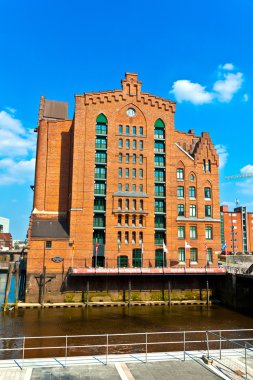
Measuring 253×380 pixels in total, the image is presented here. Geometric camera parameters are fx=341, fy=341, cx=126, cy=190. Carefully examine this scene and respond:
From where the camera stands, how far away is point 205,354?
1803 centimetres

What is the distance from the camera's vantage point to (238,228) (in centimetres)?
12838

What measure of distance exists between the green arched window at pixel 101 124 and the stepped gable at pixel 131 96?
2.61 metres

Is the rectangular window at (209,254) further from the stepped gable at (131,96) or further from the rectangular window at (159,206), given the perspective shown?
the stepped gable at (131,96)

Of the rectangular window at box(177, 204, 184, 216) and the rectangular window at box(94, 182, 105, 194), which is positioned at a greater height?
the rectangular window at box(94, 182, 105, 194)

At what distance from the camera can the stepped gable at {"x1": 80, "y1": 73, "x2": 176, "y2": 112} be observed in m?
54.7

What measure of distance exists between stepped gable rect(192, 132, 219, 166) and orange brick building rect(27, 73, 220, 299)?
18 cm

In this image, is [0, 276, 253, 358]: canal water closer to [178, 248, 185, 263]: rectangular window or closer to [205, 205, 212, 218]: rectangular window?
[178, 248, 185, 263]: rectangular window

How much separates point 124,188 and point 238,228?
286 feet

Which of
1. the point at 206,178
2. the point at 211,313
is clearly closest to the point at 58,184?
the point at 206,178

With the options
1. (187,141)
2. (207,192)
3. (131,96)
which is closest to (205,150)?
(187,141)

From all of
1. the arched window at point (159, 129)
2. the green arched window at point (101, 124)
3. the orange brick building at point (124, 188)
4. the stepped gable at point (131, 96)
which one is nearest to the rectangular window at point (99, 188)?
the orange brick building at point (124, 188)

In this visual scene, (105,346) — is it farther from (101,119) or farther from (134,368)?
(101,119)

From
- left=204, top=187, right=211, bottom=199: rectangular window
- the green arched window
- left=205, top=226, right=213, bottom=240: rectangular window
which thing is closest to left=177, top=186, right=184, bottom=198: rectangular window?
left=204, top=187, right=211, bottom=199: rectangular window

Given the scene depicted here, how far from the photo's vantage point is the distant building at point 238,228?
412 ft
